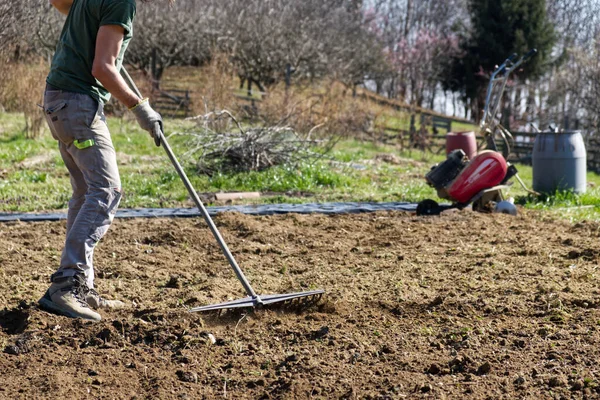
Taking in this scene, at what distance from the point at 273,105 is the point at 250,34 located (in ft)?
51.6

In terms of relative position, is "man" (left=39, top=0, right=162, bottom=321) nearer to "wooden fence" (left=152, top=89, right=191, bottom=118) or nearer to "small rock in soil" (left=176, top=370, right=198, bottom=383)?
"small rock in soil" (left=176, top=370, right=198, bottom=383)

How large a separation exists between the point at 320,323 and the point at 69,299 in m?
1.30

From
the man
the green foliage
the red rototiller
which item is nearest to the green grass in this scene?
the red rototiller

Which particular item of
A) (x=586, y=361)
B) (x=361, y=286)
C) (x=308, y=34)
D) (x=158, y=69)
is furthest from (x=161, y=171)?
(x=308, y=34)

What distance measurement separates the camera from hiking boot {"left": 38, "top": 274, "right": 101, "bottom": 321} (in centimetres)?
373

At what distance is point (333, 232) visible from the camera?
21.3 feet

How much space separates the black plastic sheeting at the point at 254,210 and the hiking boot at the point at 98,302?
3149 mm

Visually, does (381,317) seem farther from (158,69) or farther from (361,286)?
(158,69)

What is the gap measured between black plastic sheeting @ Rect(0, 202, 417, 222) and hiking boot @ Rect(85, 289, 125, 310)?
315 cm

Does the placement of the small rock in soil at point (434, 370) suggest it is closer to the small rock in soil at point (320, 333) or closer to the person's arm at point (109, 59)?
the small rock in soil at point (320, 333)

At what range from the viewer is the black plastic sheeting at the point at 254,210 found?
7.10 metres

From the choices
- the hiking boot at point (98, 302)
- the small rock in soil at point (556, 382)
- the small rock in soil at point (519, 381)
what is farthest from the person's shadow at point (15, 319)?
the small rock in soil at point (556, 382)

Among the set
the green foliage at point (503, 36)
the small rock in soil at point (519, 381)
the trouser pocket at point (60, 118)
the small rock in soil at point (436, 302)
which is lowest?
the small rock in soil at point (519, 381)

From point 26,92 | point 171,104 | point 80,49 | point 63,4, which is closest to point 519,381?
point 80,49
